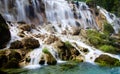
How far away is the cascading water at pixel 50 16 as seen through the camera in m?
30.6

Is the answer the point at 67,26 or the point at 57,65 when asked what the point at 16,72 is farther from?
the point at 67,26

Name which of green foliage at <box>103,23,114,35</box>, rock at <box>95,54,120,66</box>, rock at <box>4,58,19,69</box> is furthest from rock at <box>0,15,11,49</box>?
green foliage at <box>103,23,114,35</box>

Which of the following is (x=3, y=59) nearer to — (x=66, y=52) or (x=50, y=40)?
(x=66, y=52)

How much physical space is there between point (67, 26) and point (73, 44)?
10735 mm

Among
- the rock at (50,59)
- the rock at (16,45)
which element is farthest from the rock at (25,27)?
the rock at (50,59)

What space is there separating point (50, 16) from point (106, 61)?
57.1 feet

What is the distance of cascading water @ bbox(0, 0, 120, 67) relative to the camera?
30584 millimetres

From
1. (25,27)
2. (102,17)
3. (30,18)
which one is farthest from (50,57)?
(102,17)

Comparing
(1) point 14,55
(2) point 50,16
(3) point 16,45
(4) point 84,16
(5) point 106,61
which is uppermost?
(2) point 50,16

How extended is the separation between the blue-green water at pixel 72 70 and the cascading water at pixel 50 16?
2.63m

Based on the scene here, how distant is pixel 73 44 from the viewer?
103 feet

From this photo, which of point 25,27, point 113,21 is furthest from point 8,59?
point 113,21

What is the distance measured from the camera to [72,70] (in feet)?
76.8

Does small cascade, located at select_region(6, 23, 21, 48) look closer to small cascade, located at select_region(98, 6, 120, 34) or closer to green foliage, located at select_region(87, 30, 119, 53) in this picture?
green foliage, located at select_region(87, 30, 119, 53)
